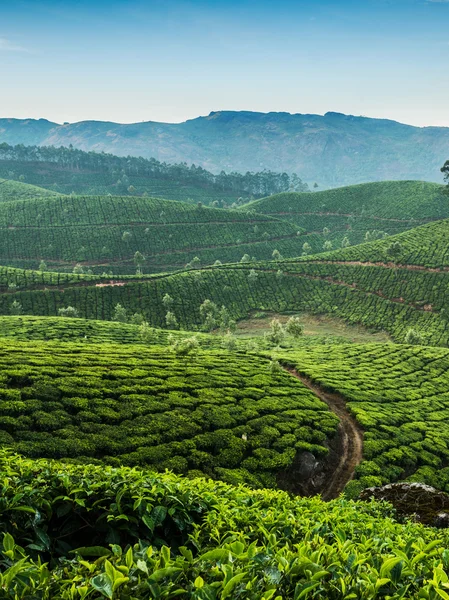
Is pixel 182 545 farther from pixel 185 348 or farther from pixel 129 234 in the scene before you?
pixel 129 234

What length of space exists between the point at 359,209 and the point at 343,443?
161m

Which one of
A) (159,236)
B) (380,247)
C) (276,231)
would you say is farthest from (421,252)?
(159,236)

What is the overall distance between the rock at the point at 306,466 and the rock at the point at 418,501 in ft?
21.7

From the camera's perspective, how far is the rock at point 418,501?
1552cm

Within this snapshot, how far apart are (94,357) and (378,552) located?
2820 centimetres

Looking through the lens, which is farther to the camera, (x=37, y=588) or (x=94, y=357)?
(x=94, y=357)

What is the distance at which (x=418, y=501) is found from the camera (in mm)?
16766

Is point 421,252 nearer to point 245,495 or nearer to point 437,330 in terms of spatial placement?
point 437,330

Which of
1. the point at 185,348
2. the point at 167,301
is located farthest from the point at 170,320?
the point at 185,348

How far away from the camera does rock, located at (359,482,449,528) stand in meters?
15.5

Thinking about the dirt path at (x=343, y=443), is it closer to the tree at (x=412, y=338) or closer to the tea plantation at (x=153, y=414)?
the tea plantation at (x=153, y=414)

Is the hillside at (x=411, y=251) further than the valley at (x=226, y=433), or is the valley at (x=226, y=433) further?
the hillside at (x=411, y=251)

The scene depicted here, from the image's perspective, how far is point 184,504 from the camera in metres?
8.73

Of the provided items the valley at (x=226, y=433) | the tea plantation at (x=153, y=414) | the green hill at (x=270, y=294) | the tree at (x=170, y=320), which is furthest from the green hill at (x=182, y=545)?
the green hill at (x=270, y=294)
